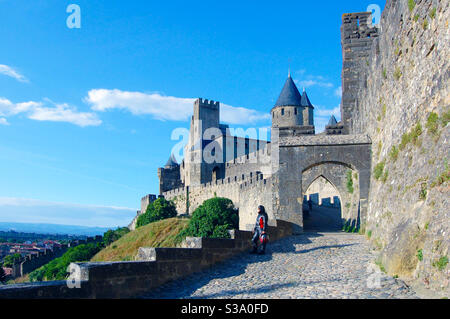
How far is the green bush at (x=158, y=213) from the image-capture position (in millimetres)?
41406

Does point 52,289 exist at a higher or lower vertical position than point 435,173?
lower

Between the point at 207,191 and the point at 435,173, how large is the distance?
3339 cm

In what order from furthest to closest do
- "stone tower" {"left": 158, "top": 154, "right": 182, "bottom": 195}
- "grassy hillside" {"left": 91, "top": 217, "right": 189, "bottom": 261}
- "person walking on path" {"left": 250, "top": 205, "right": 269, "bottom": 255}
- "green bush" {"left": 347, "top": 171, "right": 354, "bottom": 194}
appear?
1. "stone tower" {"left": 158, "top": 154, "right": 182, "bottom": 195}
2. "grassy hillside" {"left": 91, "top": 217, "right": 189, "bottom": 261}
3. "green bush" {"left": 347, "top": 171, "right": 354, "bottom": 194}
4. "person walking on path" {"left": 250, "top": 205, "right": 269, "bottom": 255}

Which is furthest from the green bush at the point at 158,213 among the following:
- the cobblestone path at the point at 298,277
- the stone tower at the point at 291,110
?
the cobblestone path at the point at 298,277

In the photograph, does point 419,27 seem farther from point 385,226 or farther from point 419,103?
point 385,226

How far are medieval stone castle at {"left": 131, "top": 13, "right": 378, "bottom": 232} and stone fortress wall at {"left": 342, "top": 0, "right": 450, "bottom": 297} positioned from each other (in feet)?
4.54

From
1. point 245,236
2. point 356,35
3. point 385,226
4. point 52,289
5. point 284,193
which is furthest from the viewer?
point 356,35

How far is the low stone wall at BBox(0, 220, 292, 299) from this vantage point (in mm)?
6238

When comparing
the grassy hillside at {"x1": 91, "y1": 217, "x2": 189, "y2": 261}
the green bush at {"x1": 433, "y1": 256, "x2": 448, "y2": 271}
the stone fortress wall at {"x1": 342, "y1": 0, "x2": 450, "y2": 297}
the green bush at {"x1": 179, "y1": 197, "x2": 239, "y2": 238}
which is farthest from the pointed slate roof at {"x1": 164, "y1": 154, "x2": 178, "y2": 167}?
the green bush at {"x1": 433, "y1": 256, "x2": 448, "y2": 271}

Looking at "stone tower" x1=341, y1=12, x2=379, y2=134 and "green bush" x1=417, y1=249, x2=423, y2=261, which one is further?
"stone tower" x1=341, y1=12, x2=379, y2=134

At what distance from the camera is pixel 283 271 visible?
8797mm

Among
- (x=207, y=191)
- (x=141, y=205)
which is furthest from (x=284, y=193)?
(x=141, y=205)

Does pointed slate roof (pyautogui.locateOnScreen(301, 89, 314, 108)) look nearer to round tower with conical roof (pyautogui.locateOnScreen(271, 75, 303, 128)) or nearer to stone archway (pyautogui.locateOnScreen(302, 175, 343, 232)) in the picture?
round tower with conical roof (pyautogui.locateOnScreen(271, 75, 303, 128))

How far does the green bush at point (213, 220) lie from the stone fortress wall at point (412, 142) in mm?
15894
